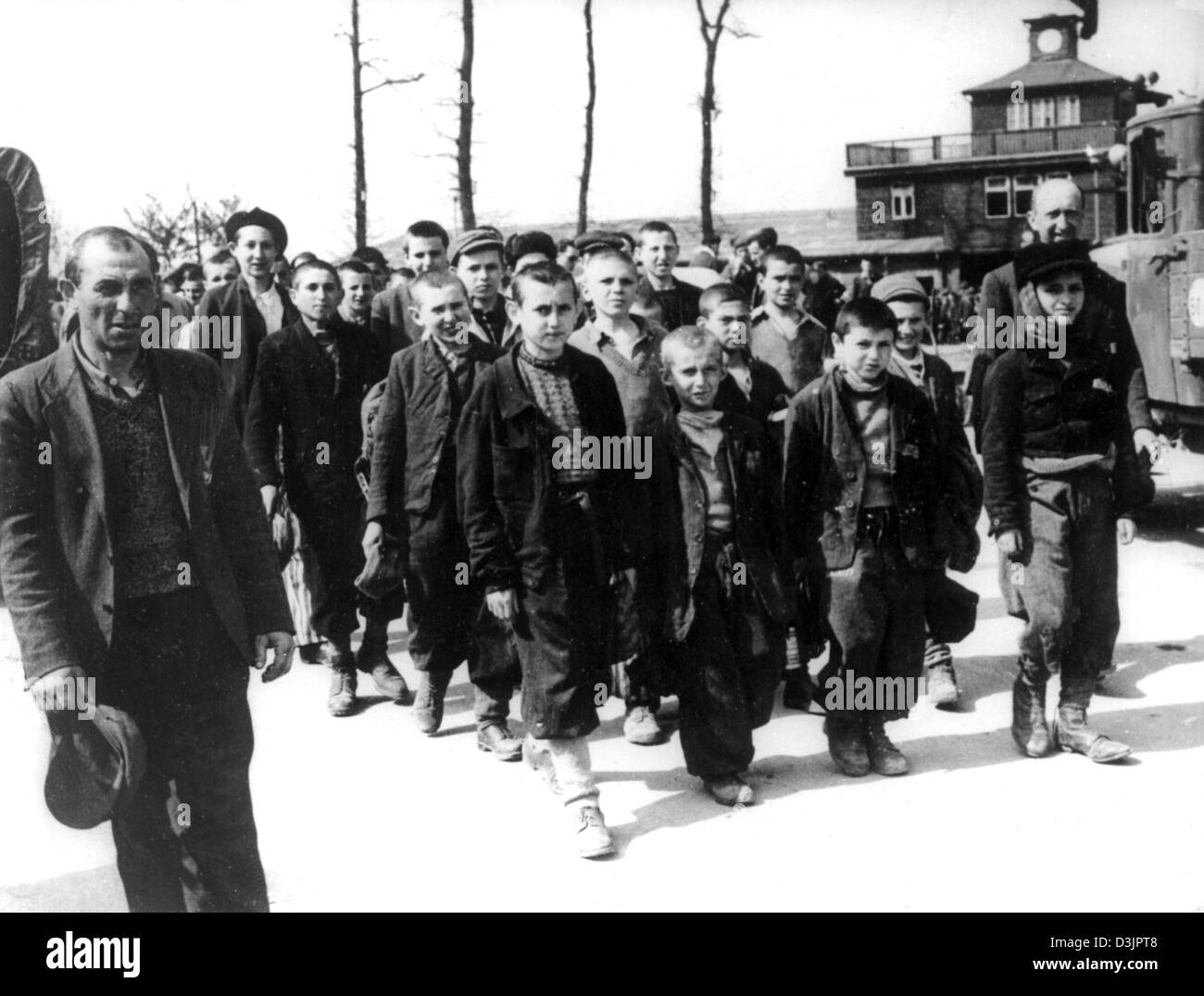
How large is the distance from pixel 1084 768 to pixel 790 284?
7.86 feet

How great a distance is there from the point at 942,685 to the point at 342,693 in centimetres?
252

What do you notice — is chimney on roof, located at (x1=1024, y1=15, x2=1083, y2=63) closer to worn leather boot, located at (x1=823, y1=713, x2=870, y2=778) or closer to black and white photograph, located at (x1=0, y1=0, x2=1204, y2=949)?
black and white photograph, located at (x1=0, y1=0, x2=1204, y2=949)

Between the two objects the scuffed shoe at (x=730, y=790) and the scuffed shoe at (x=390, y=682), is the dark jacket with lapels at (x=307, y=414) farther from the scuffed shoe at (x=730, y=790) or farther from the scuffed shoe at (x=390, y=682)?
the scuffed shoe at (x=730, y=790)

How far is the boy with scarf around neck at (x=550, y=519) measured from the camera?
388cm

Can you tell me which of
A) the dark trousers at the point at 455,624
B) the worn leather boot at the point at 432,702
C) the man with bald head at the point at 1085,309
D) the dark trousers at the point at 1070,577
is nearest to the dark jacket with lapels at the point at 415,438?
the dark trousers at the point at 455,624

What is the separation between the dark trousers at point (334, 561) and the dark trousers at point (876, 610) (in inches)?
77.5

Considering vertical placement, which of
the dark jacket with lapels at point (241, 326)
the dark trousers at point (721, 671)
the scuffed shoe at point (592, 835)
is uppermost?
the dark jacket with lapels at point (241, 326)

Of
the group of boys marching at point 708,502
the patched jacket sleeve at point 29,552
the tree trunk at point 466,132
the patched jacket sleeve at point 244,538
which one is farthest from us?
the tree trunk at point 466,132

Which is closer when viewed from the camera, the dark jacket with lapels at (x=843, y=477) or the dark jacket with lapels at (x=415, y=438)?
the dark jacket with lapels at (x=843, y=477)

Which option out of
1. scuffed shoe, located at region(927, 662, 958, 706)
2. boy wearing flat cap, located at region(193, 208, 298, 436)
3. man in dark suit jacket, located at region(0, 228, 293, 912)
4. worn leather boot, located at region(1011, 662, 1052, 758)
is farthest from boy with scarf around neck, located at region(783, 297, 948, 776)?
boy wearing flat cap, located at region(193, 208, 298, 436)

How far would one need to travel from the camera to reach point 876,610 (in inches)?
172

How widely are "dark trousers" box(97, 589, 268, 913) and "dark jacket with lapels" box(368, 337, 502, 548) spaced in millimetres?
1717

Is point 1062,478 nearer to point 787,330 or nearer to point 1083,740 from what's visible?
point 1083,740

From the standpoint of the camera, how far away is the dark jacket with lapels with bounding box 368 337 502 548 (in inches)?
187
